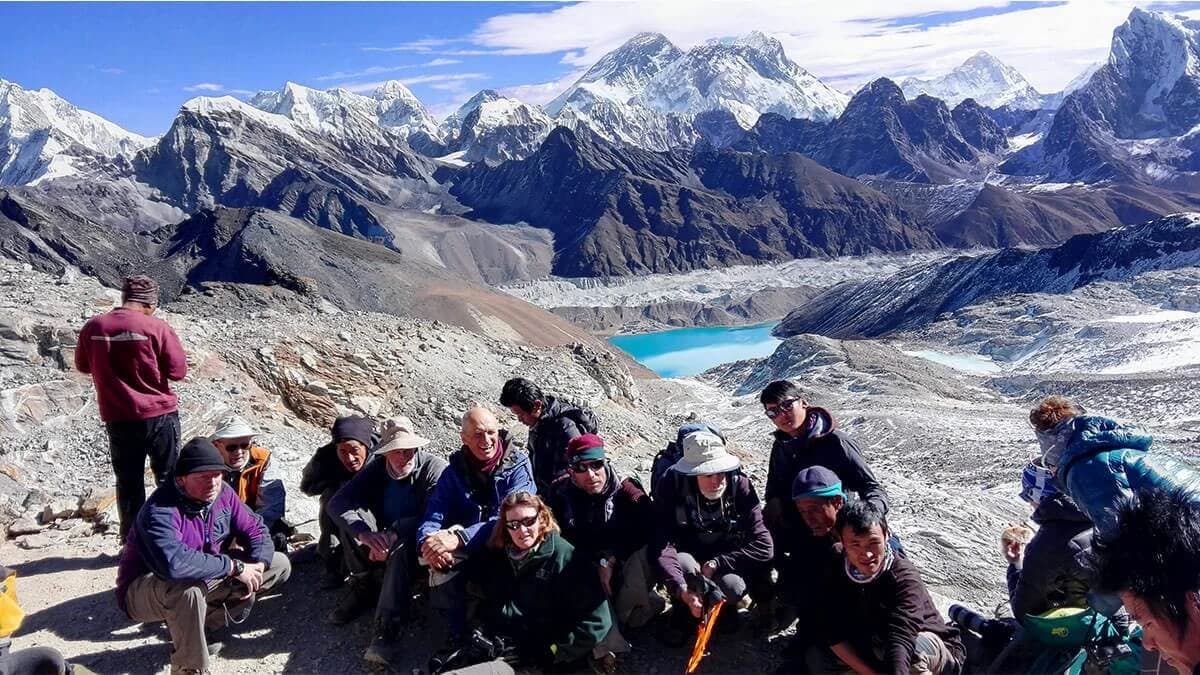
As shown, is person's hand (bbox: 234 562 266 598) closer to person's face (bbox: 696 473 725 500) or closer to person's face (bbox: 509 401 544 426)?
person's face (bbox: 509 401 544 426)

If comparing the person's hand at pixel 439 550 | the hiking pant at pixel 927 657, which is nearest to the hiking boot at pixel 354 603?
the person's hand at pixel 439 550

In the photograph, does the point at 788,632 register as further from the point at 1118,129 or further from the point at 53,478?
the point at 1118,129

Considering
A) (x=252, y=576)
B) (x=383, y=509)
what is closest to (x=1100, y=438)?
(x=383, y=509)

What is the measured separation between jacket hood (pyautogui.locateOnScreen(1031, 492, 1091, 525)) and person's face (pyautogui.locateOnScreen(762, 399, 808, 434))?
142 centimetres

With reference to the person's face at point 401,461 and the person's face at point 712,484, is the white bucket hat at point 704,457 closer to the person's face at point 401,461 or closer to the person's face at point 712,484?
the person's face at point 712,484

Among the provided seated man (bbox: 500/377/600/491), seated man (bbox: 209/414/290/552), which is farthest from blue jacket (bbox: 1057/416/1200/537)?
seated man (bbox: 209/414/290/552)

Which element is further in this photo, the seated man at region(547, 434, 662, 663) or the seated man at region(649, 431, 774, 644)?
the seated man at region(547, 434, 662, 663)

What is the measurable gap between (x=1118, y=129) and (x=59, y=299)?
21193 cm

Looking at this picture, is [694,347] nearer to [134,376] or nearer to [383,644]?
[134,376]

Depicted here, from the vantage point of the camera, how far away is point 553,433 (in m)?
5.89

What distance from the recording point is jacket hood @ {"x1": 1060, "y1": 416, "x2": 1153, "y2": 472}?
309 centimetres

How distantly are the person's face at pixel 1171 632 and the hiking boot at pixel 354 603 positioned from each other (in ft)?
14.1

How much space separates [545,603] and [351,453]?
1983 mm

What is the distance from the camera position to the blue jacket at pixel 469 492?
186 inches
